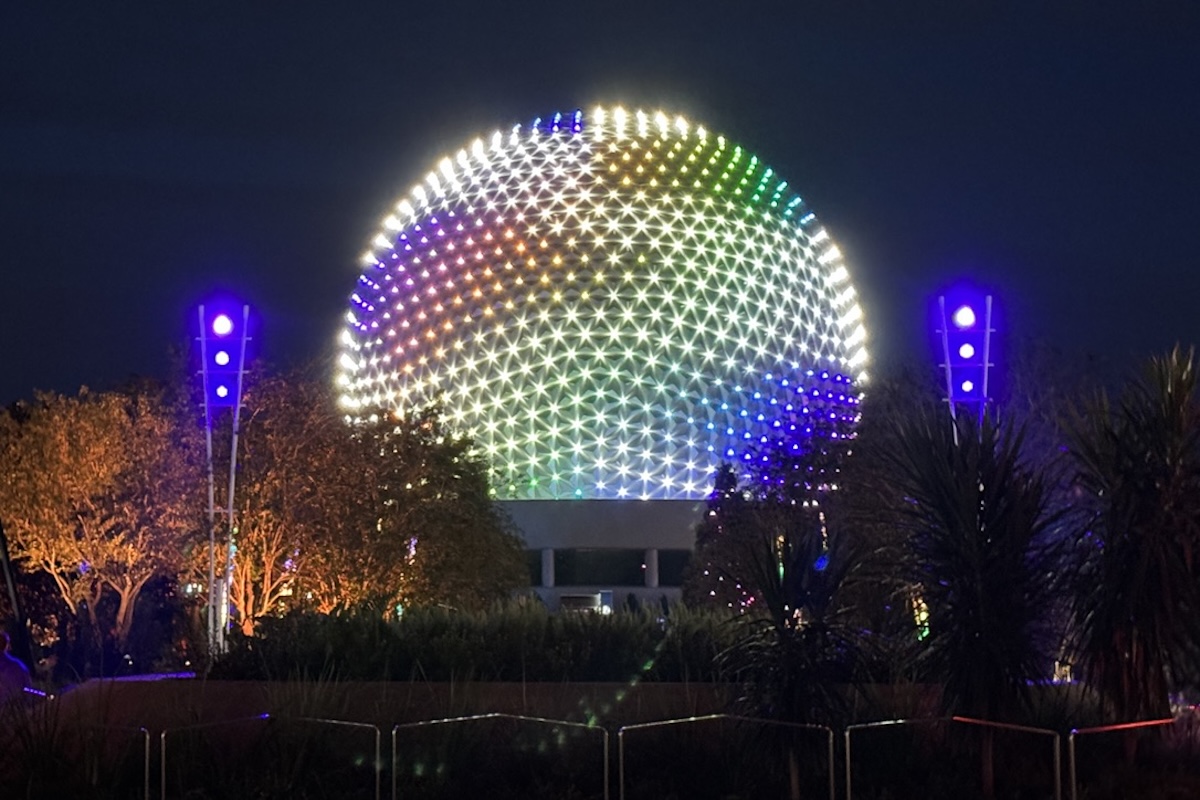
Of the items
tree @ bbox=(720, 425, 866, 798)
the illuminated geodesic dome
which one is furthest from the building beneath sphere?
tree @ bbox=(720, 425, 866, 798)

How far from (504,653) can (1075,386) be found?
2531cm

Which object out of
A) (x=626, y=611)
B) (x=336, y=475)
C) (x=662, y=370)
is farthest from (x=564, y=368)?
(x=626, y=611)

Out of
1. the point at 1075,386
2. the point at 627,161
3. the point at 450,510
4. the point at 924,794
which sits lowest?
the point at 924,794

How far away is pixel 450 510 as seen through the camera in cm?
4144

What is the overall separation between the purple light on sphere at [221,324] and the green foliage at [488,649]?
5.39 metres

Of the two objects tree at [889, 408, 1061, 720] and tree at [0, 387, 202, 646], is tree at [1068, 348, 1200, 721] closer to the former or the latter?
tree at [889, 408, 1061, 720]

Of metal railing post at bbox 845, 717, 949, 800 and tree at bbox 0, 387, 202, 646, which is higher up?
tree at bbox 0, 387, 202, 646

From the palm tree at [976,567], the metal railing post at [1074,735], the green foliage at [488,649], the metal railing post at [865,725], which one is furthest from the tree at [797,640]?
the green foliage at [488,649]

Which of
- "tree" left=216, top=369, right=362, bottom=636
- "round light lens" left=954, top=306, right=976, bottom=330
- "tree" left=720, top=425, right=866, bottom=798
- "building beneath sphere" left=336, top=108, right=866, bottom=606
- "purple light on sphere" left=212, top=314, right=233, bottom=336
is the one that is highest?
"building beneath sphere" left=336, top=108, right=866, bottom=606

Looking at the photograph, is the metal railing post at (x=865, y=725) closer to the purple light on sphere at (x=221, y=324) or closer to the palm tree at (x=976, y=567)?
the palm tree at (x=976, y=567)

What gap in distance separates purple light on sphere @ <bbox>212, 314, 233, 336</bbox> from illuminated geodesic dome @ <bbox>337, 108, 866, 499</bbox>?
32351 mm

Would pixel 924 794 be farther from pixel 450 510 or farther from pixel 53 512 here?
pixel 53 512

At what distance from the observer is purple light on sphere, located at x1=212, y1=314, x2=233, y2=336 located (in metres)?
25.2

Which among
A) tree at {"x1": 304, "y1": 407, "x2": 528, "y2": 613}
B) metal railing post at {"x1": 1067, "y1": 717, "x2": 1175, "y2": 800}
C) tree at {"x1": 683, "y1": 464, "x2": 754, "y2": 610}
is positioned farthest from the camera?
tree at {"x1": 683, "y1": 464, "x2": 754, "y2": 610}
